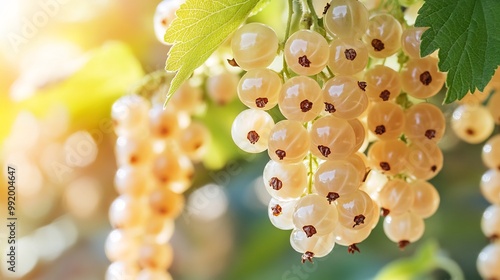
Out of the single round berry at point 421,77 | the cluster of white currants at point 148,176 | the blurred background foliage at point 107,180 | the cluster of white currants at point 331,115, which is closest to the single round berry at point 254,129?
the cluster of white currants at point 331,115

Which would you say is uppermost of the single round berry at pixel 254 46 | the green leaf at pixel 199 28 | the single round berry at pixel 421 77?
the green leaf at pixel 199 28

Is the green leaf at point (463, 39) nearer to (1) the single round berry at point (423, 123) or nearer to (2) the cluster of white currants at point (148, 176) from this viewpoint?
(1) the single round berry at point (423, 123)

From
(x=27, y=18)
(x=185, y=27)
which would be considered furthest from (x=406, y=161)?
(x=27, y=18)

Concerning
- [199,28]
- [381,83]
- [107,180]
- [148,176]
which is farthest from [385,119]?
[107,180]

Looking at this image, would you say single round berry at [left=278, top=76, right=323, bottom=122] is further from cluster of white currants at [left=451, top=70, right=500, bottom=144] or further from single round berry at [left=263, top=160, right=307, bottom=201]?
cluster of white currants at [left=451, top=70, right=500, bottom=144]

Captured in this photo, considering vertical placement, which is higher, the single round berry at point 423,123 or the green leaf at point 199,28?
the green leaf at point 199,28

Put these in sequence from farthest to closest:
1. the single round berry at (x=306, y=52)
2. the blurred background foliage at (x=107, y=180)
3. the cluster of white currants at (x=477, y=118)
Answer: the blurred background foliage at (x=107, y=180), the cluster of white currants at (x=477, y=118), the single round berry at (x=306, y=52)

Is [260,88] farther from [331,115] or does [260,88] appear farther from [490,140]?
[490,140]

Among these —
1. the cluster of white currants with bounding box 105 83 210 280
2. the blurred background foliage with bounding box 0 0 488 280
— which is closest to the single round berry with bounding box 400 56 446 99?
the cluster of white currants with bounding box 105 83 210 280
